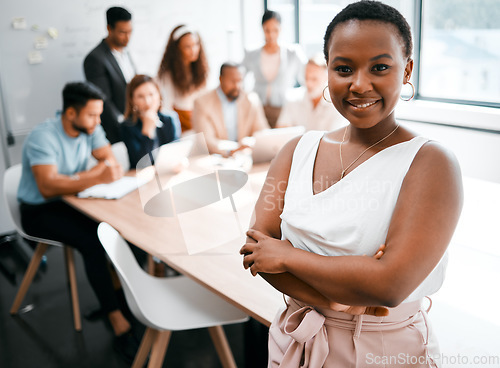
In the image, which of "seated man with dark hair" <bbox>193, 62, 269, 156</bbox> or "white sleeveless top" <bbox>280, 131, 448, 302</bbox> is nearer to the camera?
"white sleeveless top" <bbox>280, 131, 448, 302</bbox>

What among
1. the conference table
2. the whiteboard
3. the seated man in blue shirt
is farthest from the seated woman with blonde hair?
the whiteboard

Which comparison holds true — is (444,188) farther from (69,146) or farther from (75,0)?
(75,0)

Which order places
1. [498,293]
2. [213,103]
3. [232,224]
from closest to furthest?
[498,293] < [232,224] < [213,103]

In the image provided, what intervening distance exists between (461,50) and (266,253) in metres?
4.08

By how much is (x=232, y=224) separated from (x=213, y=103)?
1.61 metres

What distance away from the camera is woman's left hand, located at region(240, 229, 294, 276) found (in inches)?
41.1

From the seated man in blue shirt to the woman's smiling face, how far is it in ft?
6.87

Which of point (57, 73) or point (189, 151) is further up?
point (57, 73)

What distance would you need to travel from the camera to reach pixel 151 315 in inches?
72.1

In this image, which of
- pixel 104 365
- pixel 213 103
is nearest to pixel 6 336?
pixel 104 365

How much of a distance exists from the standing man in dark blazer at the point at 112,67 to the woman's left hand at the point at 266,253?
3.37 m

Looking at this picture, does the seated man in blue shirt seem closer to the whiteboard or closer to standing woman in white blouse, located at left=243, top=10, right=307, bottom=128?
the whiteboard

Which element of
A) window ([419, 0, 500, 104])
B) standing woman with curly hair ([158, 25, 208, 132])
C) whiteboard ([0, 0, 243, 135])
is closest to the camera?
whiteboard ([0, 0, 243, 135])

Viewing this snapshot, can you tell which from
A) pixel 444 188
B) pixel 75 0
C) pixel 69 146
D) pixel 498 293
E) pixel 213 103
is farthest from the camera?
pixel 75 0
